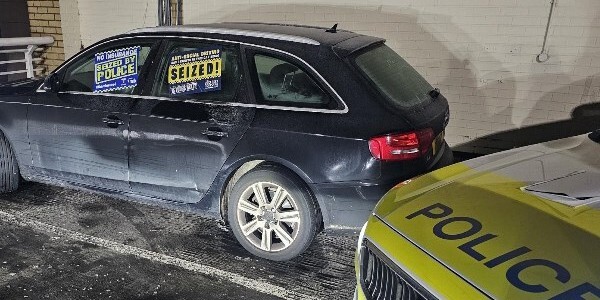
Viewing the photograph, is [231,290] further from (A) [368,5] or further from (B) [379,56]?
(A) [368,5]

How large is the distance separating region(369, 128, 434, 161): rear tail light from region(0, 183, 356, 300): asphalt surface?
0.90 m

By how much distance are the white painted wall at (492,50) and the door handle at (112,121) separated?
3.33 meters

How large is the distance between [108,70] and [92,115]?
14.8 inches

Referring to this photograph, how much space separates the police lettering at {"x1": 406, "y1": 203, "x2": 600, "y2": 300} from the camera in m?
1.55

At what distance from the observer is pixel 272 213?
3.53 m

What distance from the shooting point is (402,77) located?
3658 mm

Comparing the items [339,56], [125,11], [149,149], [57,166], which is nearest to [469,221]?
[339,56]

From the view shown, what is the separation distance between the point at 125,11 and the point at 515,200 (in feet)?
22.1

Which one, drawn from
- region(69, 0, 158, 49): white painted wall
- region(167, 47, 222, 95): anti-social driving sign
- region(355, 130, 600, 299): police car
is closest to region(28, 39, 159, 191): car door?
region(167, 47, 222, 95): anti-social driving sign

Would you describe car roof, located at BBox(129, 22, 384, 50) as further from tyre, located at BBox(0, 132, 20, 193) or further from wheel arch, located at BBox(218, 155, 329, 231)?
tyre, located at BBox(0, 132, 20, 193)

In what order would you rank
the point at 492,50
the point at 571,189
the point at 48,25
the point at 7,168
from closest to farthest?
the point at 571,189
the point at 7,168
the point at 492,50
the point at 48,25

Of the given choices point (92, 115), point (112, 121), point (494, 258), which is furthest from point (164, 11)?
point (494, 258)

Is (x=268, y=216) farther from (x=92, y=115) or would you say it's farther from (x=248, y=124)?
(x=92, y=115)

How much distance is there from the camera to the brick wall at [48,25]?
7742 millimetres
